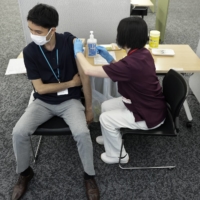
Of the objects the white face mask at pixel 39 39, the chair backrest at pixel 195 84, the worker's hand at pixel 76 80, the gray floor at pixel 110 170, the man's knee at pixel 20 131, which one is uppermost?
the white face mask at pixel 39 39

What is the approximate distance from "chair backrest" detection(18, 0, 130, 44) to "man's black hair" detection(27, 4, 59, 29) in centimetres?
78

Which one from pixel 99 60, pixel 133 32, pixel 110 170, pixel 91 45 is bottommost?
pixel 110 170

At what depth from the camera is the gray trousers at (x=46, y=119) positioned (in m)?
1.53

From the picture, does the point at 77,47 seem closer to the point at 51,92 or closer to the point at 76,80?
the point at 76,80

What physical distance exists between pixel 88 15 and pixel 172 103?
129 centimetres

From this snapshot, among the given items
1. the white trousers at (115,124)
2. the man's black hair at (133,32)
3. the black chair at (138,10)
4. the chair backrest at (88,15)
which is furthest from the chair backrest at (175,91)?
A: the black chair at (138,10)

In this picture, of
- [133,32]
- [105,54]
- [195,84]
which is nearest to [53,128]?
[105,54]

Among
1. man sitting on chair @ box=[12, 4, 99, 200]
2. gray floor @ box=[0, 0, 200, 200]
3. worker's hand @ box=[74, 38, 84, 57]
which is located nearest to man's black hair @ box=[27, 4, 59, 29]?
man sitting on chair @ box=[12, 4, 99, 200]

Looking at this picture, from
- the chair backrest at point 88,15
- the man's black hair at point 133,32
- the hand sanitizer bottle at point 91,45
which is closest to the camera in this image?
the man's black hair at point 133,32

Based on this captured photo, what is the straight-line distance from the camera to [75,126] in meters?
1.57

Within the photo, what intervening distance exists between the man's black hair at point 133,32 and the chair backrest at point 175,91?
332 mm

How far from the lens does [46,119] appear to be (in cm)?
167

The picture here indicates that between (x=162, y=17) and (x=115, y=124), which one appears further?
(x=162, y=17)

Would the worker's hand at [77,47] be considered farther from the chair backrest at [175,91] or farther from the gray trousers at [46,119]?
the chair backrest at [175,91]
